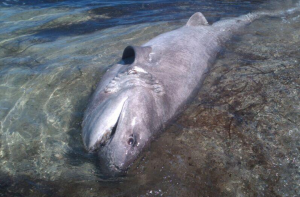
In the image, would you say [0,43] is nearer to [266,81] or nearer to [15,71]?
[15,71]

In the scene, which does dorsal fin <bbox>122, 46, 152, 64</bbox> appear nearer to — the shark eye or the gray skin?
the gray skin

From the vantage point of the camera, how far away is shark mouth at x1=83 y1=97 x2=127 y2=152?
129 inches

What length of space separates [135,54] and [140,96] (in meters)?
1.20

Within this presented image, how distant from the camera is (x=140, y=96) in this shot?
359 centimetres

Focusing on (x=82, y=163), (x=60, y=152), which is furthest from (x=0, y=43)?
(x=82, y=163)

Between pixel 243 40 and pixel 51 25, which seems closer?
pixel 243 40

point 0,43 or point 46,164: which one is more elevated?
point 0,43

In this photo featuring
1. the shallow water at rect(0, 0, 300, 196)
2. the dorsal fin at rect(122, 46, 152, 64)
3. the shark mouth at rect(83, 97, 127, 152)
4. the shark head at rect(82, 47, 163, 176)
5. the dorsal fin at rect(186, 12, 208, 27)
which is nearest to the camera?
the shallow water at rect(0, 0, 300, 196)

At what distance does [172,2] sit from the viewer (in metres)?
11.1

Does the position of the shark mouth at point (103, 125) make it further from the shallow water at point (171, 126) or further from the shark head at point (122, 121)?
the shallow water at point (171, 126)

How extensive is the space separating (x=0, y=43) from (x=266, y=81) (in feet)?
24.3

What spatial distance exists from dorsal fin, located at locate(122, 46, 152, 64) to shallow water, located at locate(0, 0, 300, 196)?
94 cm

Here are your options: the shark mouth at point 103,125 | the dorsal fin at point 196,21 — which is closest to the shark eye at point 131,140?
the shark mouth at point 103,125

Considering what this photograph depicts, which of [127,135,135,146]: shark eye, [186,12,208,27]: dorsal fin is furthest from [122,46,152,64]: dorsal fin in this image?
[186,12,208,27]: dorsal fin
